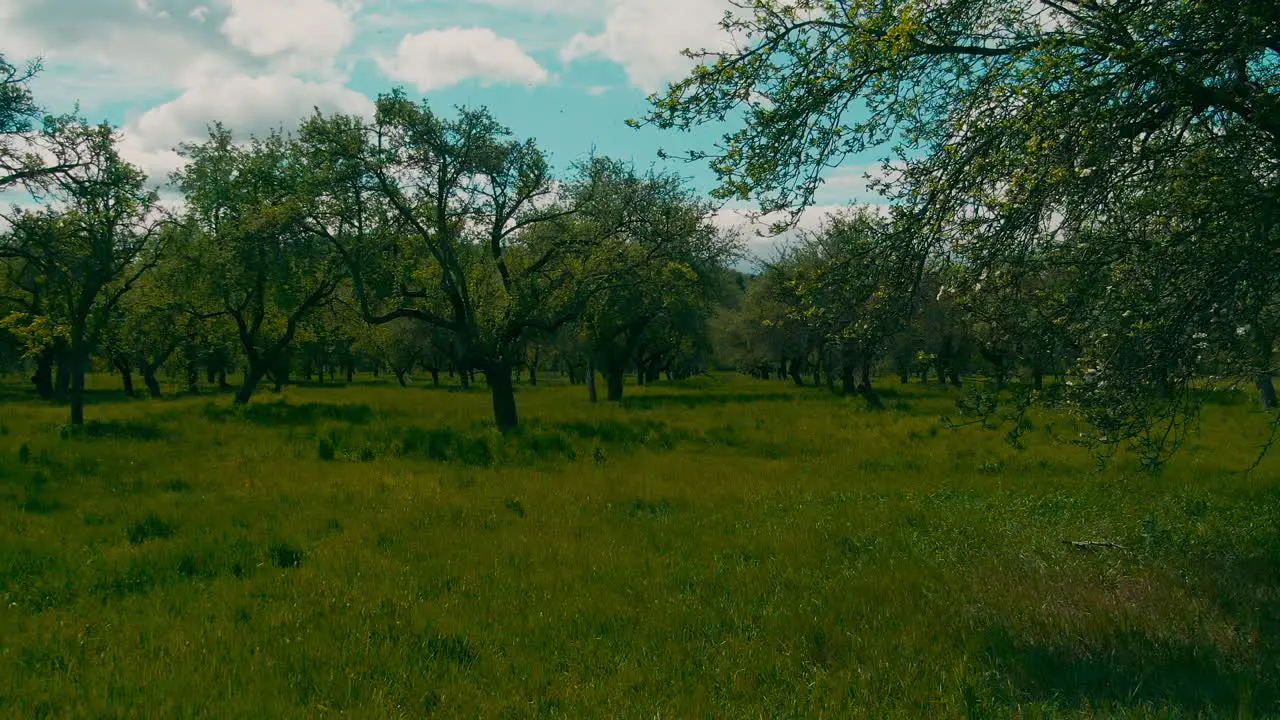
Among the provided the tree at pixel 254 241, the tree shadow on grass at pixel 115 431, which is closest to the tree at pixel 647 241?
the tree at pixel 254 241

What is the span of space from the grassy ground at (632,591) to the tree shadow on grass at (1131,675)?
0.08ft

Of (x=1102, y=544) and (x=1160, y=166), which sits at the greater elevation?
(x=1160, y=166)

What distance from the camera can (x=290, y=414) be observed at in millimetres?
26172

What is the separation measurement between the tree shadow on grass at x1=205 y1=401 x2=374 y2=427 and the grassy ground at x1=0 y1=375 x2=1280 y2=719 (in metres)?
8.36

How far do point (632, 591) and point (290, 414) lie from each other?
22135mm

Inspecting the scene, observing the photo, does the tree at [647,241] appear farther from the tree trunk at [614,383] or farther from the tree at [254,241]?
the tree trunk at [614,383]

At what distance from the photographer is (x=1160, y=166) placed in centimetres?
780

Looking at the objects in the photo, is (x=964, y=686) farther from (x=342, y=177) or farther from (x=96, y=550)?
(x=342, y=177)

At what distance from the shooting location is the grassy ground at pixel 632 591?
18.0 feet

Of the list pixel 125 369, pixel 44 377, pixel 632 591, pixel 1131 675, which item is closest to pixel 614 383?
pixel 632 591

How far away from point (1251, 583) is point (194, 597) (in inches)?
428

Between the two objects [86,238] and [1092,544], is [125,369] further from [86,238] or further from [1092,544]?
[1092,544]

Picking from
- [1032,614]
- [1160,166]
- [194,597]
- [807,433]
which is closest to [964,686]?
[1032,614]

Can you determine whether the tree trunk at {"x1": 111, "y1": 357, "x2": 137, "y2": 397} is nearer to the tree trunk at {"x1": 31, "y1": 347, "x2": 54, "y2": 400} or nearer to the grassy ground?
the tree trunk at {"x1": 31, "y1": 347, "x2": 54, "y2": 400}
